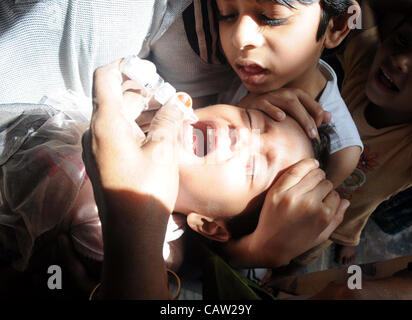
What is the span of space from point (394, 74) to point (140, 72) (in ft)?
1.50

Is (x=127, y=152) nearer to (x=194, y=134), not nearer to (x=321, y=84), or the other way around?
(x=194, y=134)

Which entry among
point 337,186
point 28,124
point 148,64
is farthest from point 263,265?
point 28,124

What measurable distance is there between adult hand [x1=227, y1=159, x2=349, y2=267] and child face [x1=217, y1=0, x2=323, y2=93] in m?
0.18

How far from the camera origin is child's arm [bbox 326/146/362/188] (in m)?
0.62

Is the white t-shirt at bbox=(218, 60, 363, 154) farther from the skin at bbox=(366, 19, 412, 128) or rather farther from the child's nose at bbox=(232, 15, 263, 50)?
the child's nose at bbox=(232, 15, 263, 50)

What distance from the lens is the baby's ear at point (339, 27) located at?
23.1 inches

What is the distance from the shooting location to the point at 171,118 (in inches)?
23.0

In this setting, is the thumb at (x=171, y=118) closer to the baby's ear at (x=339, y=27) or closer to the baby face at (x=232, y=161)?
the baby face at (x=232, y=161)

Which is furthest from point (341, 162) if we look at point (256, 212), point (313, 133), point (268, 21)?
point (268, 21)

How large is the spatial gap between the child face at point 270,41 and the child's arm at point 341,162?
0.15 metres

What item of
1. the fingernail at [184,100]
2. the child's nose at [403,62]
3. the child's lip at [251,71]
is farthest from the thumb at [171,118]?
the child's nose at [403,62]

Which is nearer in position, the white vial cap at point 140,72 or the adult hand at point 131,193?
the adult hand at point 131,193

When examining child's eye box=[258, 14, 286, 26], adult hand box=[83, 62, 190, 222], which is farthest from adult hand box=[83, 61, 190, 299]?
child's eye box=[258, 14, 286, 26]

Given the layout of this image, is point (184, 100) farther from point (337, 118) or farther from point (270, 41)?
point (337, 118)
